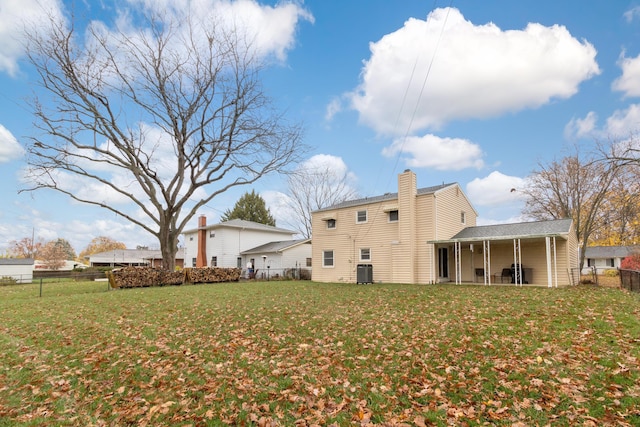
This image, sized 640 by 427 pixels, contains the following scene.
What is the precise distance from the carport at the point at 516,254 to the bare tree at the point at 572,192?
41.7 feet

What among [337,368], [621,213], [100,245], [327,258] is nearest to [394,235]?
[327,258]

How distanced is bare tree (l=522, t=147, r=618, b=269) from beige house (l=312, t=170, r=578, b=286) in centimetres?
1212

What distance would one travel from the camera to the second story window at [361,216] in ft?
71.9

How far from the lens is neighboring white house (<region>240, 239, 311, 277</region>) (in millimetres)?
30328

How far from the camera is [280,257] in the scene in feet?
101

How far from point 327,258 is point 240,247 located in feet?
42.8

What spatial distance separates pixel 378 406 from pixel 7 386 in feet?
18.8

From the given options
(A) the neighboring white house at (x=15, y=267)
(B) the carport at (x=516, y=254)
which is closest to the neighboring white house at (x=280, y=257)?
(B) the carport at (x=516, y=254)

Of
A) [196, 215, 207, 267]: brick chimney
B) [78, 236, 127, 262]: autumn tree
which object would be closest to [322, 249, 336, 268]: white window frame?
[196, 215, 207, 267]: brick chimney

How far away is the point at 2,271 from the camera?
36219mm

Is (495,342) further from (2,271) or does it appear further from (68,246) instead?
(68,246)

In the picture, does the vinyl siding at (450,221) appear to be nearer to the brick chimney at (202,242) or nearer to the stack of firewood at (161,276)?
the stack of firewood at (161,276)

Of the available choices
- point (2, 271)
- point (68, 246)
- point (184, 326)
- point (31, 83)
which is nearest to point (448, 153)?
point (184, 326)

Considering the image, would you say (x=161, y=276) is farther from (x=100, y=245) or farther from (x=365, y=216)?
(x=100, y=245)
